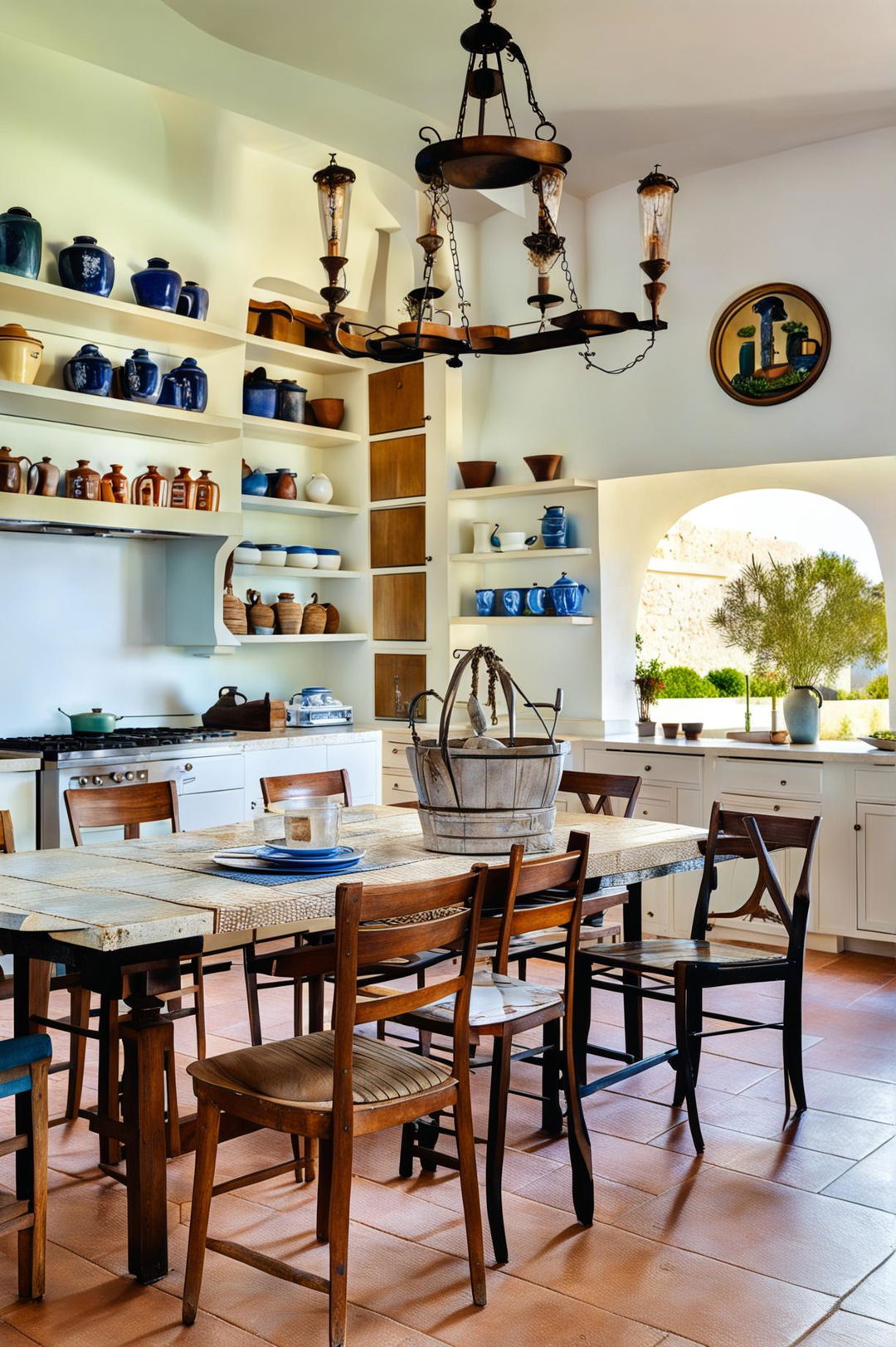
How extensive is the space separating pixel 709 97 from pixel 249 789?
3618 mm

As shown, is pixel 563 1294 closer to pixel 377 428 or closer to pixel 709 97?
pixel 709 97

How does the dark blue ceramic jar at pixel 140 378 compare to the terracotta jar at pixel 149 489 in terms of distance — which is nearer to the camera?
the dark blue ceramic jar at pixel 140 378

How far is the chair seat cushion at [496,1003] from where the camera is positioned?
2.73m

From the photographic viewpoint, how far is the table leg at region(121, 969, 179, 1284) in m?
2.53

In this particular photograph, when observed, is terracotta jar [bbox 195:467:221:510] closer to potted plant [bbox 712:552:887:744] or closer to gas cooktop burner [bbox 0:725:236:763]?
gas cooktop burner [bbox 0:725:236:763]

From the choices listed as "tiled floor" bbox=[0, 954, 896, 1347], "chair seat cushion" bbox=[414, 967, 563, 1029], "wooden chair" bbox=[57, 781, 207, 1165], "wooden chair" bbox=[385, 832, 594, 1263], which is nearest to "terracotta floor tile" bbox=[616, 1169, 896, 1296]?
"tiled floor" bbox=[0, 954, 896, 1347]

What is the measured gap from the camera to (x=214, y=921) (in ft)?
8.07

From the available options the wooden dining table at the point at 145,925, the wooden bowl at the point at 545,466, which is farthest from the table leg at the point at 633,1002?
the wooden bowl at the point at 545,466

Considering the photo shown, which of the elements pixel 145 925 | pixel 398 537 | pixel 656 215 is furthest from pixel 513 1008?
pixel 398 537

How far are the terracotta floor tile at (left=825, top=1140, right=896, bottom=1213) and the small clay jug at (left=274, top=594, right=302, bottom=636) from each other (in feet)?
13.8

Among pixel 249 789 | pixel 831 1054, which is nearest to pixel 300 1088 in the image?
pixel 831 1054

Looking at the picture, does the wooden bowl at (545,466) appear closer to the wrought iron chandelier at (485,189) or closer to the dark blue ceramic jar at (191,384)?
the dark blue ceramic jar at (191,384)

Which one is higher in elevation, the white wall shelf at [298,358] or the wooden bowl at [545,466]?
the white wall shelf at [298,358]

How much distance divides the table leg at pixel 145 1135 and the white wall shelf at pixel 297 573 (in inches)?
160
